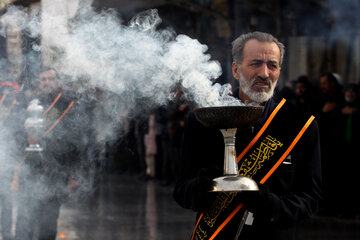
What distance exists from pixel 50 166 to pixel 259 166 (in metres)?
3.87

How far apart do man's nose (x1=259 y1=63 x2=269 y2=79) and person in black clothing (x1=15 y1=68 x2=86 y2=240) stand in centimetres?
371

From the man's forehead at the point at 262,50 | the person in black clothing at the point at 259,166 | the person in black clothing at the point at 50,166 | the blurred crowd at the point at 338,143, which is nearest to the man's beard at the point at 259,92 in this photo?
the person in black clothing at the point at 259,166

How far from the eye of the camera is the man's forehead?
3316mm

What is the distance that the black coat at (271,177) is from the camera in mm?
3086

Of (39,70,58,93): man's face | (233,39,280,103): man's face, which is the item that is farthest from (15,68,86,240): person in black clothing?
(233,39,280,103): man's face

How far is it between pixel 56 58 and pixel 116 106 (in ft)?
3.51

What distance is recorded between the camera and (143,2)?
13211 mm

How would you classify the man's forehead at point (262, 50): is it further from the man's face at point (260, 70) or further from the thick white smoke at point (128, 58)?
the thick white smoke at point (128, 58)

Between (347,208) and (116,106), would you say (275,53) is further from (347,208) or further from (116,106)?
(347,208)

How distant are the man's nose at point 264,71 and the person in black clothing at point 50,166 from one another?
3708mm

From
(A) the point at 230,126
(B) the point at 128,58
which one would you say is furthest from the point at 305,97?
(A) the point at 230,126

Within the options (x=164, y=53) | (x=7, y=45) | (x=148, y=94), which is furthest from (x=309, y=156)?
(x=7, y=45)

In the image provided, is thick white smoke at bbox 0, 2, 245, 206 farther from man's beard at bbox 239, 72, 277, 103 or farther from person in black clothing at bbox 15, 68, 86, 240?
person in black clothing at bbox 15, 68, 86, 240

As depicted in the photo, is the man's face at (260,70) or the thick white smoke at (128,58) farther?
the thick white smoke at (128,58)
